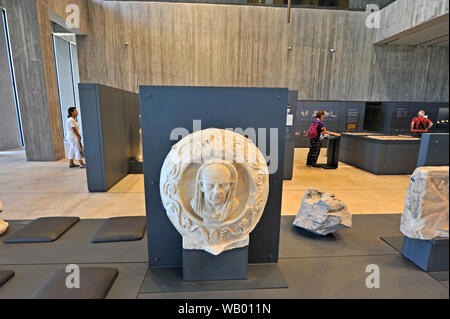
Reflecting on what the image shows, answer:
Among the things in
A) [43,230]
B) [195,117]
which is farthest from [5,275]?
[195,117]

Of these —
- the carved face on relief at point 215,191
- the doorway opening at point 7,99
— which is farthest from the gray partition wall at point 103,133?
the doorway opening at point 7,99

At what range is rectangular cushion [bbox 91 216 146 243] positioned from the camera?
294cm

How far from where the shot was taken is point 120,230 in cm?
308

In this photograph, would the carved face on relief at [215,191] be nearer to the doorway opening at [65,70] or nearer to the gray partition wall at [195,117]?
the gray partition wall at [195,117]

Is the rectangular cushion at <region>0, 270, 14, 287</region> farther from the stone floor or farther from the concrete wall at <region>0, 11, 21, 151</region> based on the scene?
the concrete wall at <region>0, 11, 21, 151</region>

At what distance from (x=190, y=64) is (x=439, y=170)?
9410 millimetres

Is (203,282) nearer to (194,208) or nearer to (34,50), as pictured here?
(194,208)

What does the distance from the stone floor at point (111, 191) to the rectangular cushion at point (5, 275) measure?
145 centimetres

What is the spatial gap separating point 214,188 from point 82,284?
1334mm

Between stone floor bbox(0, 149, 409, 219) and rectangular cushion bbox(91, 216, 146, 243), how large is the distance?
0.55 metres

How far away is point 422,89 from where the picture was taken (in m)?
11.0

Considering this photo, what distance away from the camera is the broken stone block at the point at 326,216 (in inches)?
118

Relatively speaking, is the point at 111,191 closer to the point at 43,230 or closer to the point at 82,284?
the point at 43,230
